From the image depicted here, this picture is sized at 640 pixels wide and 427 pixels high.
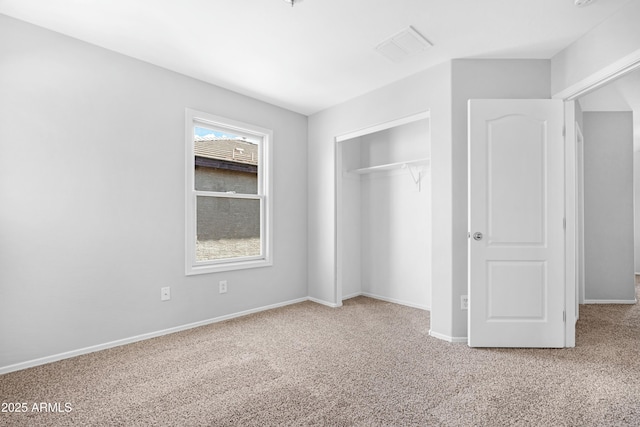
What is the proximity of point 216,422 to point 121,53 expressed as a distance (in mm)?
2983

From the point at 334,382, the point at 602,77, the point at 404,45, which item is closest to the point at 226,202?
the point at 334,382

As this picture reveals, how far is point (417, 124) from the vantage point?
13.0ft

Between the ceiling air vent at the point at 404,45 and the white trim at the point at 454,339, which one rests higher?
the ceiling air vent at the point at 404,45

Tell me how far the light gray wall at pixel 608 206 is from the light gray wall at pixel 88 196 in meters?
4.76

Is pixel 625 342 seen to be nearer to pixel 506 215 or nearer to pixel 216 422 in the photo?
pixel 506 215

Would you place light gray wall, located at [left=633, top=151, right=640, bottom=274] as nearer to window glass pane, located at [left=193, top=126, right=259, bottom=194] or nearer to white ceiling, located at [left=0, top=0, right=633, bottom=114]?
white ceiling, located at [left=0, top=0, right=633, bottom=114]

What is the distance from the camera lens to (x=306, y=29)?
2.44 m

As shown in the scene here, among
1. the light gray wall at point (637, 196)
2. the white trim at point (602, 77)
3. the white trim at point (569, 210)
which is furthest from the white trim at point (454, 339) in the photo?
the light gray wall at point (637, 196)

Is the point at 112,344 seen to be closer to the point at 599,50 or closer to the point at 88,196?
the point at 88,196

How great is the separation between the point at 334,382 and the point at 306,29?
2550mm

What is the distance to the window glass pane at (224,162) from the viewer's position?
3.43 m

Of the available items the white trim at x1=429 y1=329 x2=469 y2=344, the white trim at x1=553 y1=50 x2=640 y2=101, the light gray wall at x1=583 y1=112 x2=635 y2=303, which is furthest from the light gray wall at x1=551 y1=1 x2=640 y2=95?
the white trim at x1=429 y1=329 x2=469 y2=344

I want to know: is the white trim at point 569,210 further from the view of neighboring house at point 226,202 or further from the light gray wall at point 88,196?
the light gray wall at point 88,196

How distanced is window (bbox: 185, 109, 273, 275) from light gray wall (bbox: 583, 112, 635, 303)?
423cm
